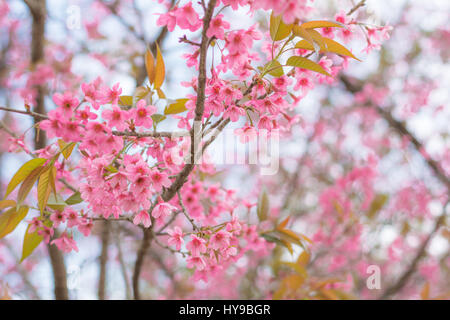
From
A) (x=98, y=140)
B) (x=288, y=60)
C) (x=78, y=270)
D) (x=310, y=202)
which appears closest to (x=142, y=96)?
(x=98, y=140)

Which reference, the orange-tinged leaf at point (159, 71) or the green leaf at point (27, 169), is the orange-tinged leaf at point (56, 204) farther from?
the orange-tinged leaf at point (159, 71)

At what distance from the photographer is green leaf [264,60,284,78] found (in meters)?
0.85

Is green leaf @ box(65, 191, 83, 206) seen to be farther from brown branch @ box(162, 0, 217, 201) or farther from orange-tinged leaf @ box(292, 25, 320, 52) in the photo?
orange-tinged leaf @ box(292, 25, 320, 52)

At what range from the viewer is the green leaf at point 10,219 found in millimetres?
984

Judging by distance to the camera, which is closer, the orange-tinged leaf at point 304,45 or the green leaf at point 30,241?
the orange-tinged leaf at point 304,45

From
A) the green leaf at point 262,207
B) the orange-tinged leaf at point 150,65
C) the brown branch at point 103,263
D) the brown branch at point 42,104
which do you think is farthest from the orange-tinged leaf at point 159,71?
the brown branch at point 103,263

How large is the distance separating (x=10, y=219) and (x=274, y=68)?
844 mm

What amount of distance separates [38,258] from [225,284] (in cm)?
199

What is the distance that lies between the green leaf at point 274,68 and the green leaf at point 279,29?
60 millimetres

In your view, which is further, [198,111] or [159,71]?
[159,71]

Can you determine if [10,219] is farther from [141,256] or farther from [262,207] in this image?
[262,207]

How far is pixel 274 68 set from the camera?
850mm

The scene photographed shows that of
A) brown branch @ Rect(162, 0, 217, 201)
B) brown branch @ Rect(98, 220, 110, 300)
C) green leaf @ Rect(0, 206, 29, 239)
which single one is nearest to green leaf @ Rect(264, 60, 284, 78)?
brown branch @ Rect(162, 0, 217, 201)

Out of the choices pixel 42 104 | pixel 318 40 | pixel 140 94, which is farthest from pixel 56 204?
pixel 42 104
